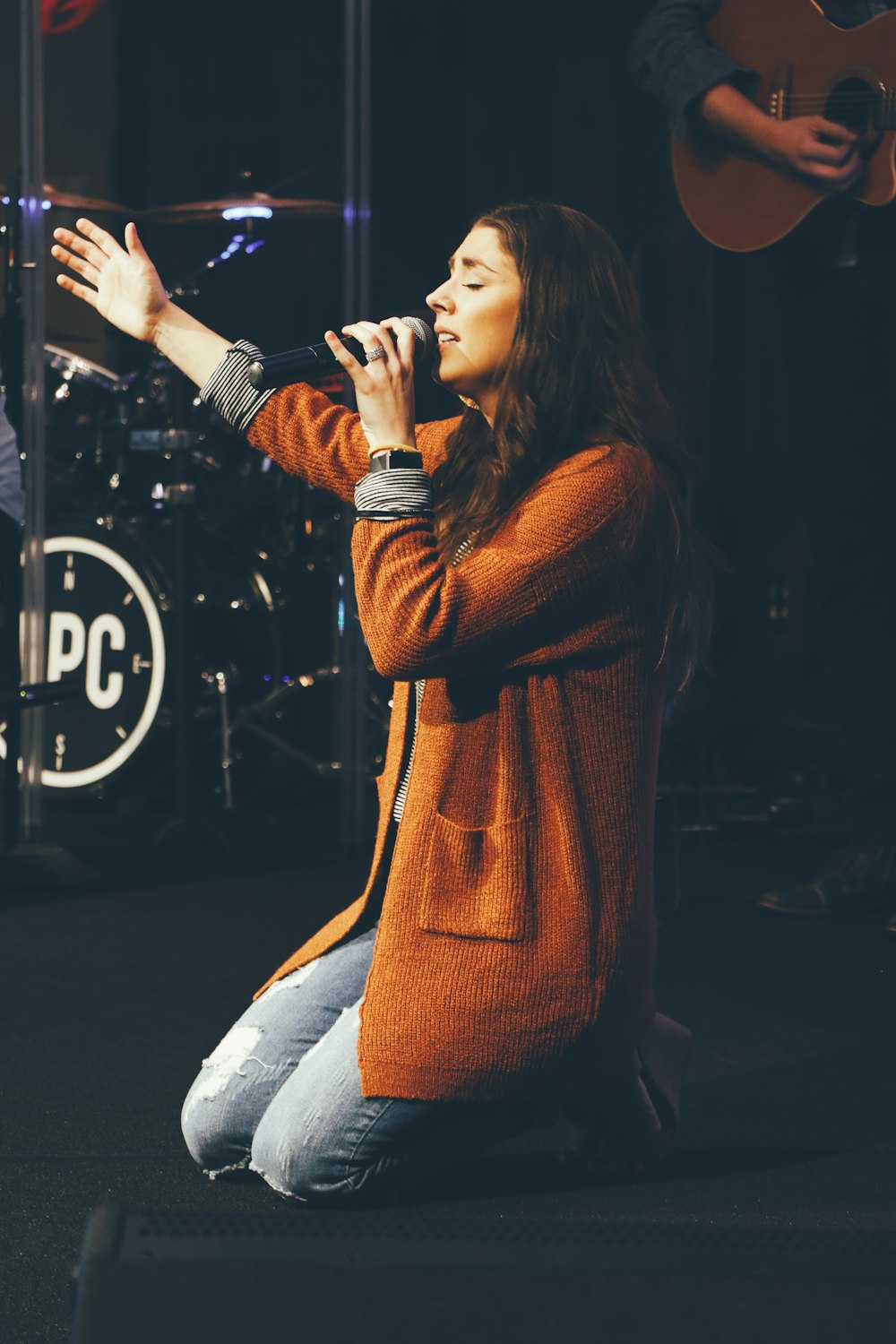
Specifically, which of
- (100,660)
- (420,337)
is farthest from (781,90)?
(100,660)

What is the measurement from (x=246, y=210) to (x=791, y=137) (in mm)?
1528

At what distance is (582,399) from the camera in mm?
1651

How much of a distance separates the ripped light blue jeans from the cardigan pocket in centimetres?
16

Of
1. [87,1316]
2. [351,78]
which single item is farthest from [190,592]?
[87,1316]

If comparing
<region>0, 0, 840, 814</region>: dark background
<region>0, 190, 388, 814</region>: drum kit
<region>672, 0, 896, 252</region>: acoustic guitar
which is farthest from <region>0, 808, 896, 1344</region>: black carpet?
<region>672, 0, 896, 252</region>: acoustic guitar

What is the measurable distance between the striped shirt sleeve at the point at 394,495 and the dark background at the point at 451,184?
8.09 feet

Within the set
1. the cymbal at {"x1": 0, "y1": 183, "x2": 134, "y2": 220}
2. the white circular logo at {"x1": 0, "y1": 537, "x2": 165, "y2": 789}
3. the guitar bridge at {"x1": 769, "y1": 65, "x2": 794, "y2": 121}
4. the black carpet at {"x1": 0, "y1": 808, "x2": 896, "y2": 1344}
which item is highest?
the guitar bridge at {"x1": 769, "y1": 65, "x2": 794, "y2": 121}

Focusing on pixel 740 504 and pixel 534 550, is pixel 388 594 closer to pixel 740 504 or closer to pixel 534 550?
pixel 534 550

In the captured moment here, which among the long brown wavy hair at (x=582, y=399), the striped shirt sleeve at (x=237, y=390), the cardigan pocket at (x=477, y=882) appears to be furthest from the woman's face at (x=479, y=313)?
the cardigan pocket at (x=477, y=882)

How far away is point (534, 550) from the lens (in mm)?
1551

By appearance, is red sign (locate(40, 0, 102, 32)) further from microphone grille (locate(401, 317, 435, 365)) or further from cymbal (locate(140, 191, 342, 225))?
microphone grille (locate(401, 317, 435, 365))

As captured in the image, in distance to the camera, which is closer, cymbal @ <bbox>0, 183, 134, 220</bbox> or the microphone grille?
the microphone grille

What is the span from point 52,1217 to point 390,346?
841mm

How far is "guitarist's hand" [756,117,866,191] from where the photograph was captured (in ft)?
9.20
